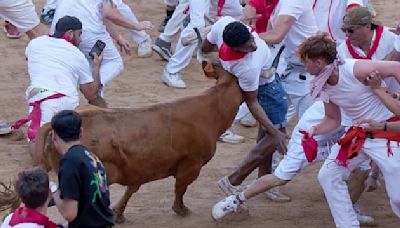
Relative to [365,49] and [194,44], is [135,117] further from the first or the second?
[194,44]

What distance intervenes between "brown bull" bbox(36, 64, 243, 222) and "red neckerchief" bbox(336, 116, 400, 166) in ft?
4.15

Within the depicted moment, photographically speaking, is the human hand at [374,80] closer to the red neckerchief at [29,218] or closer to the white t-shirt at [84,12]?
the red neckerchief at [29,218]

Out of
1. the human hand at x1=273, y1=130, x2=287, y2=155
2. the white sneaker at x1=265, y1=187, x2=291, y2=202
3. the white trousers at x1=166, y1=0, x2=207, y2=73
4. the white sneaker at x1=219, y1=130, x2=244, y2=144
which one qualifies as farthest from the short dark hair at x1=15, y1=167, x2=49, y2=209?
the white trousers at x1=166, y1=0, x2=207, y2=73

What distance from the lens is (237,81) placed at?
8.85m

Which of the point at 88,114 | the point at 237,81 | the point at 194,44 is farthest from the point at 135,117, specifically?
the point at 194,44

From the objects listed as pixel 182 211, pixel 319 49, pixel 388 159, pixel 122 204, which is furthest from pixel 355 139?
pixel 122 204

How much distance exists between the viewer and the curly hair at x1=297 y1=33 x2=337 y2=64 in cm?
756

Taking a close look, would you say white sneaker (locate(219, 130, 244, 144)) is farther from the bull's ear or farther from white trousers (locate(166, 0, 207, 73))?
the bull's ear

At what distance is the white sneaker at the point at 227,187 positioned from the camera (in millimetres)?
9102

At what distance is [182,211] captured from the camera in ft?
29.3

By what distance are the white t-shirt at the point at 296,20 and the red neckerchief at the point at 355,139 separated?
208 centimetres

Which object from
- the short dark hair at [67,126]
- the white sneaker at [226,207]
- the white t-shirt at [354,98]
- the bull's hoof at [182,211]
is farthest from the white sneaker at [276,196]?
the short dark hair at [67,126]

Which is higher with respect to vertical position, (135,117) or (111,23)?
(135,117)

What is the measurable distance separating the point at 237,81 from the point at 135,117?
113 centimetres
